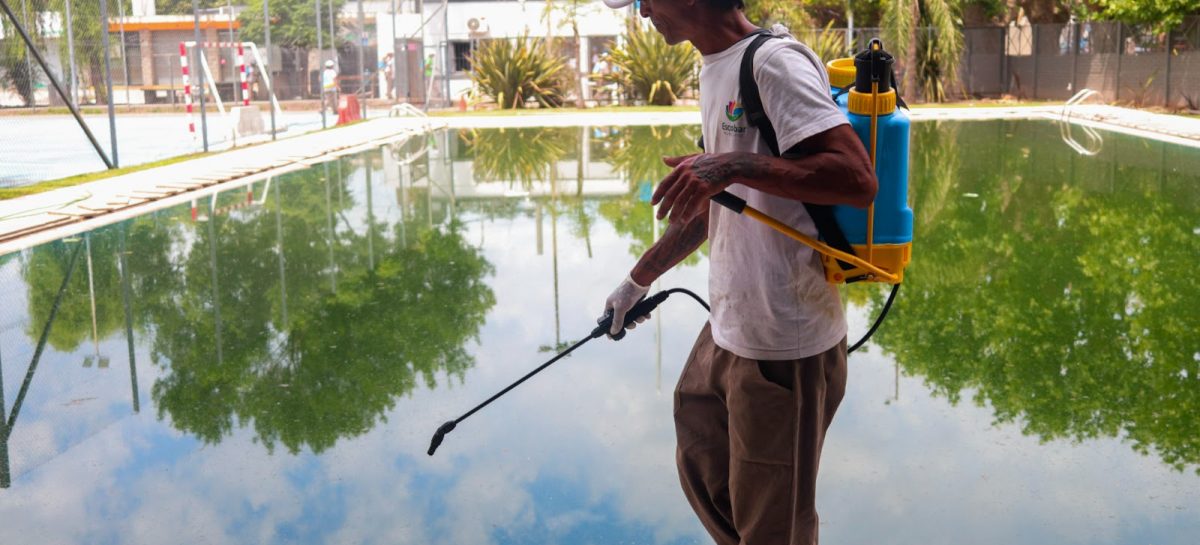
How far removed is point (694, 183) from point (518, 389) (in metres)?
3.56

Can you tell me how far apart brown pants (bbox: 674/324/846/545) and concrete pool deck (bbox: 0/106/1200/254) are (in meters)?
8.73

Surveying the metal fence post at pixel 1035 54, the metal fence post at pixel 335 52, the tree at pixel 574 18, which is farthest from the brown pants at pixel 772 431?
the metal fence post at pixel 1035 54

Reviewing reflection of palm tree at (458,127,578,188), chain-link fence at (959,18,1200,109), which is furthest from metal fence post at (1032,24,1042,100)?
reflection of palm tree at (458,127,578,188)

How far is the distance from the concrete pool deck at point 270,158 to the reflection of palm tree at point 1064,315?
289 inches

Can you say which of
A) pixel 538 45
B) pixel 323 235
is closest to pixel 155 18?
pixel 323 235

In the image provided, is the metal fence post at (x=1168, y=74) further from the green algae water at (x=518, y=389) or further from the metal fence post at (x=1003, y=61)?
the green algae water at (x=518, y=389)

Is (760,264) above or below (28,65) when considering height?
below

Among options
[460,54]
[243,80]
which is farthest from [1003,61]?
[243,80]

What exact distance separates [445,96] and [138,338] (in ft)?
98.6

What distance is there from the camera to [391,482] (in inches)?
182

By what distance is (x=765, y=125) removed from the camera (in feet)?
8.84

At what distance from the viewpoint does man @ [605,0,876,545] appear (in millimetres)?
2592

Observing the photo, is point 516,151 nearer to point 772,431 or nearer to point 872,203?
point 772,431

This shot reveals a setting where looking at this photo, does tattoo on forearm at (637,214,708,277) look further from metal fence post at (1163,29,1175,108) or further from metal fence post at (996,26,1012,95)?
metal fence post at (996,26,1012,95)
